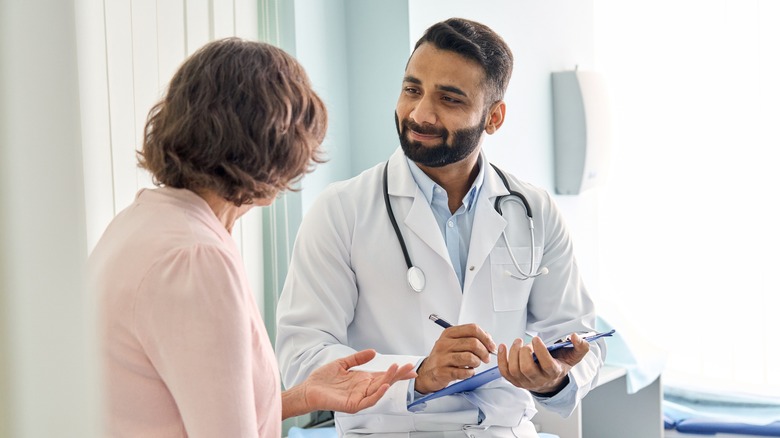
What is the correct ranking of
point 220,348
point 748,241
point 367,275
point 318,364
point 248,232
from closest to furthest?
point 220,348 → point 318,364 → point 367,275 → point 248,232 → point 748,241

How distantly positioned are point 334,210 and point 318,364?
367 mm

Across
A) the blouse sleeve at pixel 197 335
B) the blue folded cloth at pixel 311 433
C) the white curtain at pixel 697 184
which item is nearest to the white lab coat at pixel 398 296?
the blue folded cloth at pixel 311 433

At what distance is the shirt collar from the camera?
1.89 metres

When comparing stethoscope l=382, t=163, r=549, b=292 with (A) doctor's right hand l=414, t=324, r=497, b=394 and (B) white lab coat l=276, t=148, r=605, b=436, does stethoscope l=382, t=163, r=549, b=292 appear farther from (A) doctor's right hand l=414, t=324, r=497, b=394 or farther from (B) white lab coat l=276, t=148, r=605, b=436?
(A) doctor's right hand l=414, t=324, r=497, b=394

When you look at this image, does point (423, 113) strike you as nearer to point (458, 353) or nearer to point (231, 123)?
point (458, 353)

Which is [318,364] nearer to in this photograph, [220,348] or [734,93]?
[220,348]

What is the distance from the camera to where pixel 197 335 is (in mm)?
908

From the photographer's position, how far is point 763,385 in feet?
10.9

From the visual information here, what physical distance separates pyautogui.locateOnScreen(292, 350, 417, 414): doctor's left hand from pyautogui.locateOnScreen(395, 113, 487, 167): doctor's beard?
62 centimetres

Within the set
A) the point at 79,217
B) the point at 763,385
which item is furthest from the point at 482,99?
the point at 763,385

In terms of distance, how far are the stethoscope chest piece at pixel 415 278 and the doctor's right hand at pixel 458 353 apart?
0.72 feet

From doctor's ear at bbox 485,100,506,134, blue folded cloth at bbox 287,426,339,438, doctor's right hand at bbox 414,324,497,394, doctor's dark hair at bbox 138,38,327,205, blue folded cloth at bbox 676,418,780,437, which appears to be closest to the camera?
doctor's dark hair at bbox 138,38,327,205

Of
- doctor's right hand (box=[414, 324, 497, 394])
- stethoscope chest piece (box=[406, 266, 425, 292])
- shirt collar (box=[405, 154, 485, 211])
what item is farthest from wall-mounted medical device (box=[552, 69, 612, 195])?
doctor's right hand (box=[414, 324, 497, 394])

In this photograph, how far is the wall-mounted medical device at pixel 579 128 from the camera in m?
3.22
